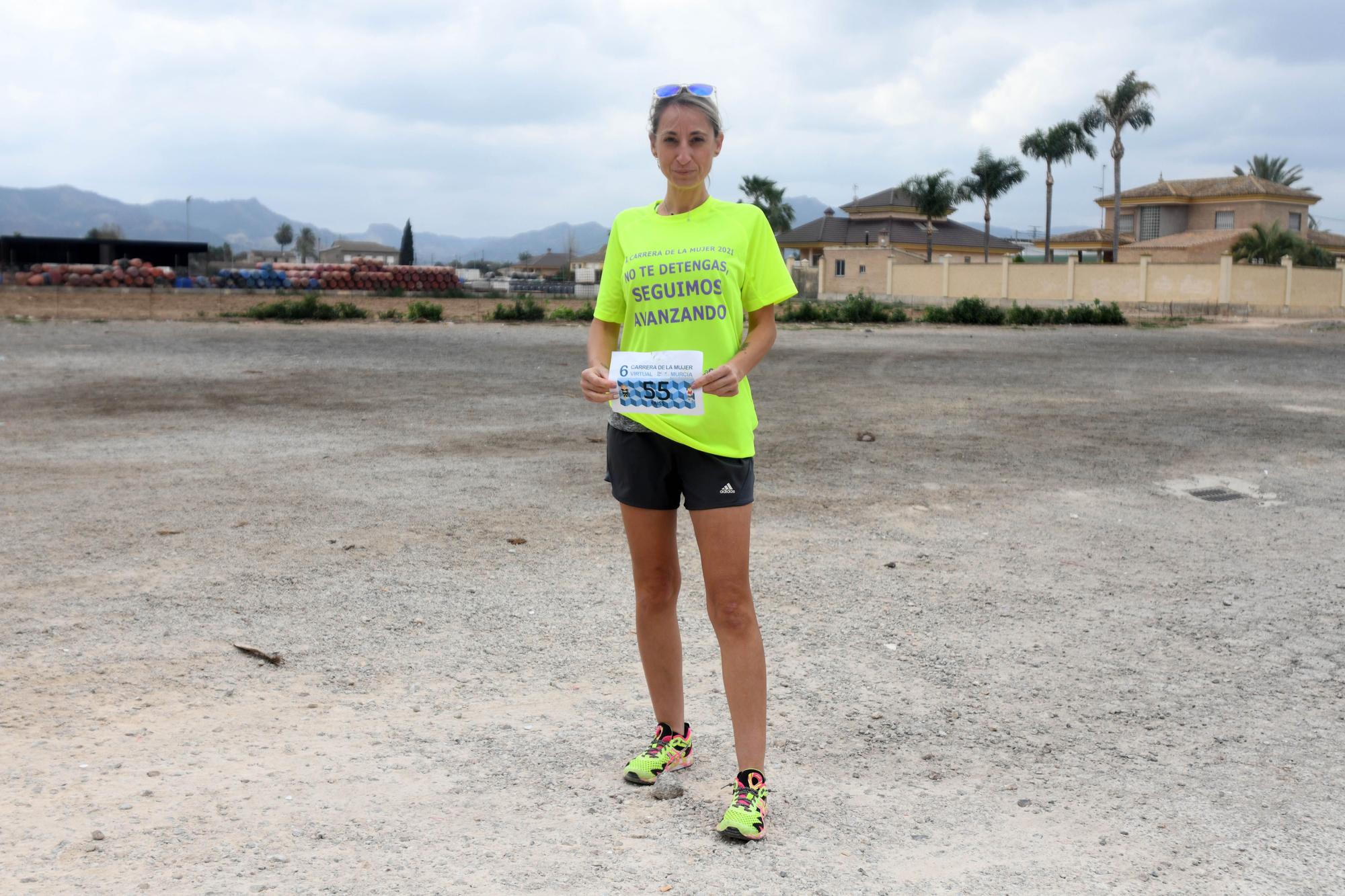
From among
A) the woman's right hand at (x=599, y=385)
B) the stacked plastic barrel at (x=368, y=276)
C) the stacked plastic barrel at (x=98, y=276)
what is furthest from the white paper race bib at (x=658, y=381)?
the stacked plastic barrel at (x=368, y=276)

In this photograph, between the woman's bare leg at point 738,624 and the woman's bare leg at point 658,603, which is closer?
the woman's bare leg at point 738,624

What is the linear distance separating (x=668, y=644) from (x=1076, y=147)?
231 feet

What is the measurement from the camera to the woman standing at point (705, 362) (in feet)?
9.98

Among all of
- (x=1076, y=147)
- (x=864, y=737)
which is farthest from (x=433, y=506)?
(x=1076, y=147)

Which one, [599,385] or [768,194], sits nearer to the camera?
[599,385]

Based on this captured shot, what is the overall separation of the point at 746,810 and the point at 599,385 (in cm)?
119

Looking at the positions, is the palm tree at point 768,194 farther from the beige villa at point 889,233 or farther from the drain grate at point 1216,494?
the drain grate at point 1216,494

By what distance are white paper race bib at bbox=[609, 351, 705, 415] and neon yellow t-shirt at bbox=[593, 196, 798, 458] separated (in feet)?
0.13

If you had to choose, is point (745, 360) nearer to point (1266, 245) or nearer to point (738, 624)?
point (738, 624)

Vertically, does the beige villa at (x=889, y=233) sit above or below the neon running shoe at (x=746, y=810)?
above

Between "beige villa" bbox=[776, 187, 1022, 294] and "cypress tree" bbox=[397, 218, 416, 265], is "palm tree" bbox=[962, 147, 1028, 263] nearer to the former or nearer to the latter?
"beige villa" bbox=[776, 187, 1022, 294]

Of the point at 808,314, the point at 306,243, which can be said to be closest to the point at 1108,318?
the point at 808,314

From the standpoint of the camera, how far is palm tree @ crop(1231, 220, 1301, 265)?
54625 mm

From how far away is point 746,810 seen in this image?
301 cm
